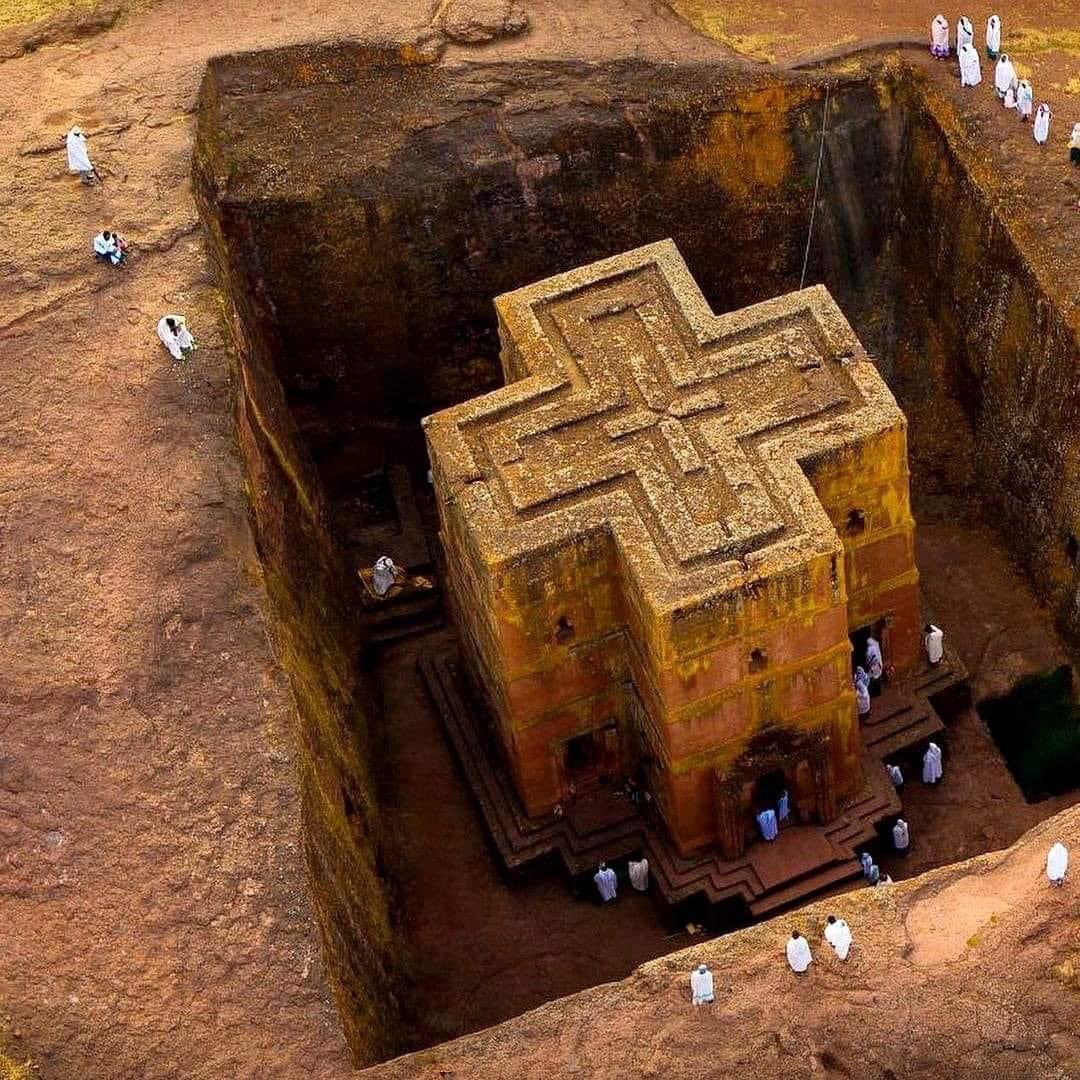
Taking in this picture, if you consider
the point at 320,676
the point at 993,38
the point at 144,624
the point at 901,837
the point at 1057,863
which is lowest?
the point at 901,837

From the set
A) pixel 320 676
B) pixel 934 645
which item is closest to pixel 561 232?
pixel 934 645

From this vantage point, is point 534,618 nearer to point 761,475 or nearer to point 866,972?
point 761,475

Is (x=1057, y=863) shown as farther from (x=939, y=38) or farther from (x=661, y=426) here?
(x=939, y=38)

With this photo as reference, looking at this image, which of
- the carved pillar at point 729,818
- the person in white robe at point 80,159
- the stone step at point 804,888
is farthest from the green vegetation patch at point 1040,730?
the person in white robe at point 80,159

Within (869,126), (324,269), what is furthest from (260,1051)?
(869,126)

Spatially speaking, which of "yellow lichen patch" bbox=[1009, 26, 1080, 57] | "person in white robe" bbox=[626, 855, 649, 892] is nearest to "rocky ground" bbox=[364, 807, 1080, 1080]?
"person in white robe" bbox=[626, 855, 649, 892]

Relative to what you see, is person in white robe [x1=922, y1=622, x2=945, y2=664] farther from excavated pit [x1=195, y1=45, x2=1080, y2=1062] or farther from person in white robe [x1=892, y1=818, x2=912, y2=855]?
person in white robe [x1=892, y1=818, x2=912, y2=855]

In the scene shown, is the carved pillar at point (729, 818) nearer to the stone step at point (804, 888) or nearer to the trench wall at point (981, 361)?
the stone step at point (804, 888)
